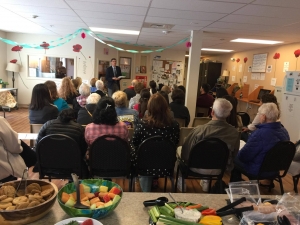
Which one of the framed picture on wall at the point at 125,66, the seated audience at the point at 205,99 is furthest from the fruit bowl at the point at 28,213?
the framed picture on wall at the point at 125,66

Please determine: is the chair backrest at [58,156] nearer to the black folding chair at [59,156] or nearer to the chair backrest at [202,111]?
the black folding chair at [59,156]

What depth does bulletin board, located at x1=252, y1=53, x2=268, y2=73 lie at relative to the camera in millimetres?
7176

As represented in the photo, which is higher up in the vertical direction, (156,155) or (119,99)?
(119,99)

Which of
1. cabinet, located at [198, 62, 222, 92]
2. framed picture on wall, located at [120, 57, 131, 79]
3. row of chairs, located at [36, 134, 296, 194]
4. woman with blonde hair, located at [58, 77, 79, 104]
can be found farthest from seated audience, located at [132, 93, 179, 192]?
cabinet, located at [198, 62, 222, 92]

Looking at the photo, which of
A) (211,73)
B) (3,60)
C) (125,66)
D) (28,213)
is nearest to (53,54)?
(3,60)

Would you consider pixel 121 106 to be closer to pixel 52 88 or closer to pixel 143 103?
pixel 143 103

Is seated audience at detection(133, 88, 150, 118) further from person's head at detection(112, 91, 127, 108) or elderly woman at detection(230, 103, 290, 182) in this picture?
elderly woman at detection(230, 103, 290, 182)

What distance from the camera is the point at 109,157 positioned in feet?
6.93

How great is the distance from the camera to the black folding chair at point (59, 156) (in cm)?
202

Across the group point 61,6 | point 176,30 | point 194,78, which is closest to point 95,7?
point 61,6

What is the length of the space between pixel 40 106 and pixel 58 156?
3.95ft

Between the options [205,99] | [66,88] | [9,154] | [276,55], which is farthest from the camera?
[276,55]

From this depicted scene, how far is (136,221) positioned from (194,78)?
170 inches

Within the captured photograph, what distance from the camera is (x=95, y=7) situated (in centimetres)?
360
